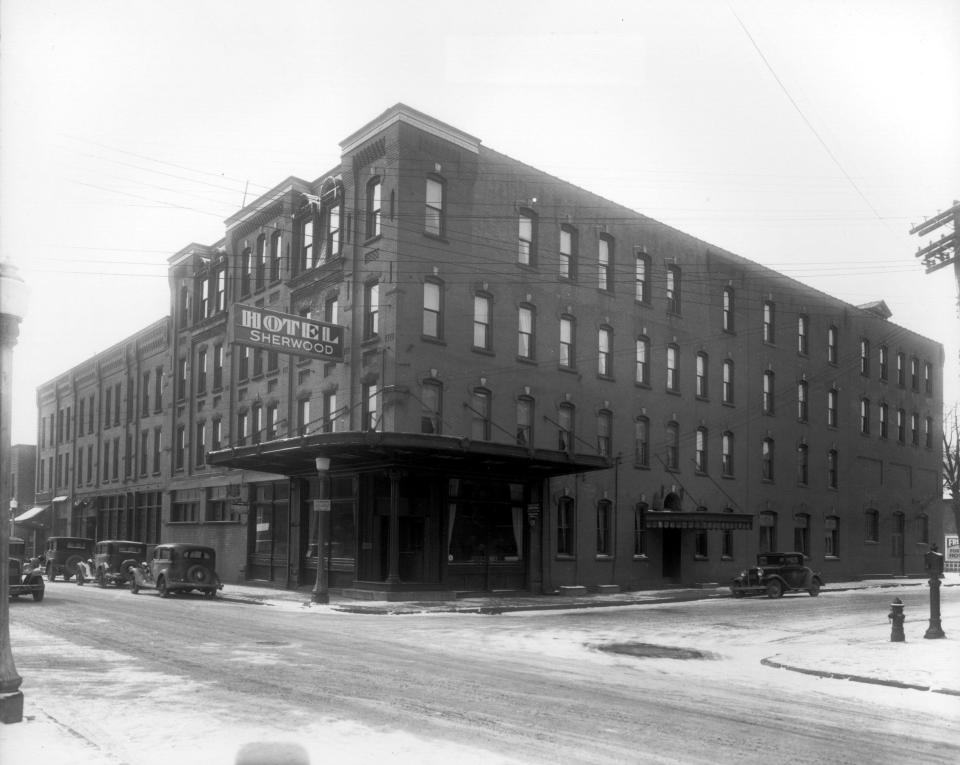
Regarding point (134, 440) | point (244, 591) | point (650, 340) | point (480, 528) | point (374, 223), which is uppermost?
point (374, 223)

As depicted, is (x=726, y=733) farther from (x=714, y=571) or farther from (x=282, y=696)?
(x=714, y=571)

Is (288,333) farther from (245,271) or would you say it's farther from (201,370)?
(201,370)

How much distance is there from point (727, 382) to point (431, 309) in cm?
1620

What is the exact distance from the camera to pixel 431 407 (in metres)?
29.3

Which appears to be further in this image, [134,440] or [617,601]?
[134,440]

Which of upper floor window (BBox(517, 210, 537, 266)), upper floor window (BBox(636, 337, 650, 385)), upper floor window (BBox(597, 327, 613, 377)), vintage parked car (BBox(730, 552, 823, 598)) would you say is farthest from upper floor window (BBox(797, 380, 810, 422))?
upper floor window (BBox(517, 210, 537, 266))

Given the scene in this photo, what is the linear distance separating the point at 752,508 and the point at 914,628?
67.8 ft

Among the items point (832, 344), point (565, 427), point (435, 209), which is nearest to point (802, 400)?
point (832, 344)

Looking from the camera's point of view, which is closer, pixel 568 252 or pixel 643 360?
pixel 568 252

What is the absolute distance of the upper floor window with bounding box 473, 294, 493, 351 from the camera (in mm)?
30984

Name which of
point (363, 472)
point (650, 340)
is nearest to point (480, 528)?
point (363, 472)

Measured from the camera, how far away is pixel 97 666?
1291cm

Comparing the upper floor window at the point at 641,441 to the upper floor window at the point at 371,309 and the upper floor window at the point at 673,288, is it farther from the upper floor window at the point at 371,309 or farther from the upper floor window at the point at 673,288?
the upper floor window at the point at 371,309

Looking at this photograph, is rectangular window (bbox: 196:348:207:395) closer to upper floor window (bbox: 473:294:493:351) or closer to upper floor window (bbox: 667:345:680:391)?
upper floor window (bbox: 473:294:493:351)
